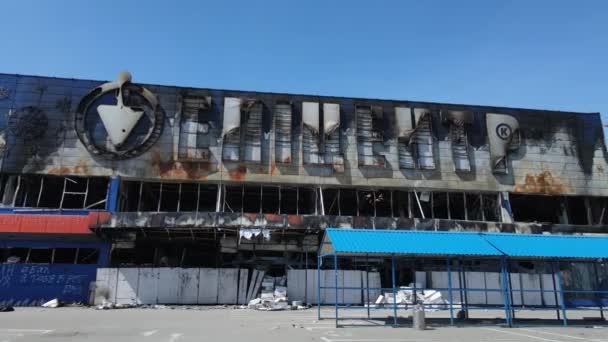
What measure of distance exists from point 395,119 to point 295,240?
42.0ft

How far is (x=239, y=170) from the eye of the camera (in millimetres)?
33125

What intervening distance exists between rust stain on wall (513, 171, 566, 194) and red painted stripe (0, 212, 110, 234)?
30884 millimetres

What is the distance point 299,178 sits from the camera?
110ft

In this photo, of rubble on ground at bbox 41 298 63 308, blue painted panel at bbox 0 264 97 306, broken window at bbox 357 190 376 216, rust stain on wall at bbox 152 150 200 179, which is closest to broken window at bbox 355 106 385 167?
broken window at bbox 357 190 376 216

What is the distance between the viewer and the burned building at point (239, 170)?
29.3 meters

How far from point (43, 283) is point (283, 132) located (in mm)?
18675

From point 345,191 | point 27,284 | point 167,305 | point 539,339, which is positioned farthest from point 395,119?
point 27,284

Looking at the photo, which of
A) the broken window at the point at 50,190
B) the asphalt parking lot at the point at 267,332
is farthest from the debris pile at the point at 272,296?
the broken window at the point at 50,190

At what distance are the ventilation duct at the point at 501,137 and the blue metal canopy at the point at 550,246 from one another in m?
17.6

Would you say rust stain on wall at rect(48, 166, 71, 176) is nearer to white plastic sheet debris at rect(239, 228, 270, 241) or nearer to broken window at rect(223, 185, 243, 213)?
broken window at rect(223, 185, 243, 213)

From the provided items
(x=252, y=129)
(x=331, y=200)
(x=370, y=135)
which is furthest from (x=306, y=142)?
(x=331, y=200)

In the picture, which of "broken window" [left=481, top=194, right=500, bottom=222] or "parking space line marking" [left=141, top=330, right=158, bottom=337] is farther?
"broken window" [left=481, top=194, right=500, bottom=222]

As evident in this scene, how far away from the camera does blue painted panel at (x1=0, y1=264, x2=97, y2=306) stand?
27.8 m

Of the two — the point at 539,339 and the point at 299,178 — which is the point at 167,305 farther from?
the point at 539,339
